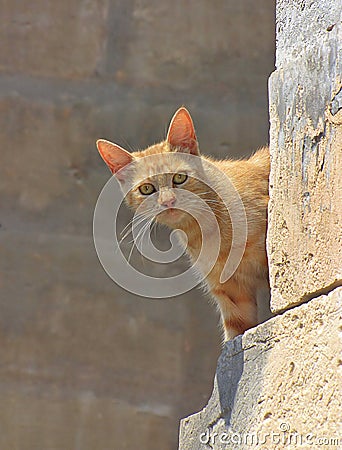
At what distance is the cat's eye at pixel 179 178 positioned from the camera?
2467 millimetres

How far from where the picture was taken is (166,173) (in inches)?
97.7

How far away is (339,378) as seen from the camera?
1474mm

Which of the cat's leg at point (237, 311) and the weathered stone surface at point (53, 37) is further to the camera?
the weathered stone surface at point (53, 37)

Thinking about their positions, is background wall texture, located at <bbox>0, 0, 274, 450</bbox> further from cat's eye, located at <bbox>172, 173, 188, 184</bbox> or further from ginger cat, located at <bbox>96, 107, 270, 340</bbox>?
cat's eye, located at <bbox>172, 173, 188, 184</bbox>

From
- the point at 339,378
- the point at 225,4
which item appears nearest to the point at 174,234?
the point at 339,378

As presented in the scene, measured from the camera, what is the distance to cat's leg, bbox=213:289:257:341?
92.0 inches

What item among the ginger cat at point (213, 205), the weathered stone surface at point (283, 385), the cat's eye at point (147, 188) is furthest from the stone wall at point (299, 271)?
the cat's eye at point (147, 188)

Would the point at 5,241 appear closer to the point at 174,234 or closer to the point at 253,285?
the point at 174,234

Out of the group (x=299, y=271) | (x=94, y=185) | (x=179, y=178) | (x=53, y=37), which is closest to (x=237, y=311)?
(x=179, y=178)

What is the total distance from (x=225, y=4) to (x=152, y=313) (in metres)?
1.33

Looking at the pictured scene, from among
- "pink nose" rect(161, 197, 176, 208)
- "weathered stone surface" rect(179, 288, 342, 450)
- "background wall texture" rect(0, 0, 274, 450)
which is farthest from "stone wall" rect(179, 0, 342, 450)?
"background wall texture" rect(0, 0, 274, 450)

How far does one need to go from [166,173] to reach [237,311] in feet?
1.44

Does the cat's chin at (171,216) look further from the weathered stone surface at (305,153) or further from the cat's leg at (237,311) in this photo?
the weathered stone surface at (305,153)

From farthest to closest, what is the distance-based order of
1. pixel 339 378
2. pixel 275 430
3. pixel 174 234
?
pixel 174 234 < pixel 275 430 < pixel 339 378
